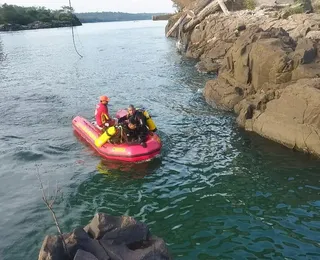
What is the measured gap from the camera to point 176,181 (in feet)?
42.3

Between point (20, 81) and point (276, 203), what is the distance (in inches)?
1047

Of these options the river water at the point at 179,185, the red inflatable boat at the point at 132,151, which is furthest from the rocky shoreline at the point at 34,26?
the red inflatable boat at the point at 132,151

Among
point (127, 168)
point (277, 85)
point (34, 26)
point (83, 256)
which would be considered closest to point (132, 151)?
point (127, 168)

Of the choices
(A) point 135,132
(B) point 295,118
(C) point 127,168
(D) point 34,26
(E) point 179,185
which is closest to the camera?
(E) point 179,185

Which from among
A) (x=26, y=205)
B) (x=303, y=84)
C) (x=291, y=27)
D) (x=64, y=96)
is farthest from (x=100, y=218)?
(x=291, y=27)

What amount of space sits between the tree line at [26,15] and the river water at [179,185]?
3631 inches

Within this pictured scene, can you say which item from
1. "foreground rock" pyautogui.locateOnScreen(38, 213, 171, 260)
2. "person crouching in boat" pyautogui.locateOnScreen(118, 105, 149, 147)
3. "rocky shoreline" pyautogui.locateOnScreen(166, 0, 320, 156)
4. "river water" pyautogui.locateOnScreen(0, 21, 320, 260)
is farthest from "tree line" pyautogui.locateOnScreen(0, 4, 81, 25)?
"foreground rock" pyautogui.locateOnScreen(38, 213, 171, 260)

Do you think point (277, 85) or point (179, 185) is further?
point (277, 85)

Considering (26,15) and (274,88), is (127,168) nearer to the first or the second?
(274,88)

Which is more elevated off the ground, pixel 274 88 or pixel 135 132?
pixel 274 88

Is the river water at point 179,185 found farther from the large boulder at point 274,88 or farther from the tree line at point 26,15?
the tree line at point 26,15

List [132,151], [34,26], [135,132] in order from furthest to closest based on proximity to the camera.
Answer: [34,26], [135,132], [132,151]

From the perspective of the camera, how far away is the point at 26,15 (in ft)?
378

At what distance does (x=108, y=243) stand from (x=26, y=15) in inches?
4807
